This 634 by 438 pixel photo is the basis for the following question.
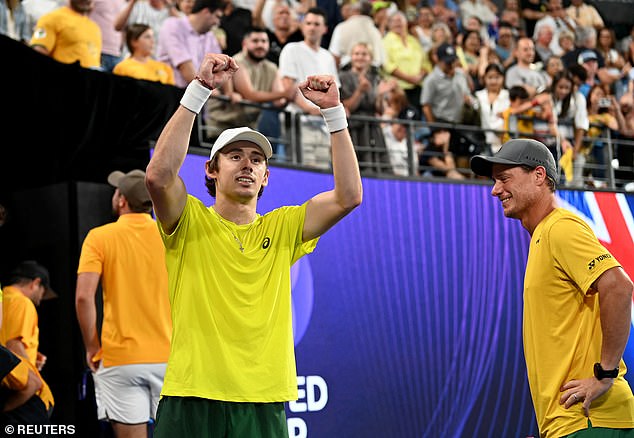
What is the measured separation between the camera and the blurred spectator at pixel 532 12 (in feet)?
41.5

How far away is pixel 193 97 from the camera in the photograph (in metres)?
3.28

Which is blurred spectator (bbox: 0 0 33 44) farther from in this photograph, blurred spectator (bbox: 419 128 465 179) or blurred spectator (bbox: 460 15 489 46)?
blurred spectator (bbox: 460 15 489 46)

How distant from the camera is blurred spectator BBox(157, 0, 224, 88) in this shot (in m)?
7.80

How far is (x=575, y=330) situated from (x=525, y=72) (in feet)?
25.5

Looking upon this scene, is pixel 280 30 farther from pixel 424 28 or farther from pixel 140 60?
pixel 424 28

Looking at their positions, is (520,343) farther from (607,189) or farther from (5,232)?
(5,232)

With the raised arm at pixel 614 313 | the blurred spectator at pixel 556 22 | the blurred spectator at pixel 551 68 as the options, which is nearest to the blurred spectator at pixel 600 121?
the blurred spectator at pixel 551 68

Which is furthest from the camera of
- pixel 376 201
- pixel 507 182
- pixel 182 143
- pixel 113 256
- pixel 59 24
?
pixel 376 201

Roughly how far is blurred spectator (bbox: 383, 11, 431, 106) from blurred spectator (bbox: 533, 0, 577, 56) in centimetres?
248

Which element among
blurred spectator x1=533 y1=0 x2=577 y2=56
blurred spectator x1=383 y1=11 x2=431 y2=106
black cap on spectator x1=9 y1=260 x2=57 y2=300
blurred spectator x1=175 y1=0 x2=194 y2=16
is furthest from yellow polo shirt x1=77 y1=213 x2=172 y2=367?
blurred spectator x1=533 y1=0 x2=577 y2=56

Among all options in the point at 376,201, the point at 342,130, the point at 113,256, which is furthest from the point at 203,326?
the point at 376,201

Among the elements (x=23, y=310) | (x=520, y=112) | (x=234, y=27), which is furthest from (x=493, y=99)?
(x=23, y=310)

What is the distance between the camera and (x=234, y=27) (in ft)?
29.8

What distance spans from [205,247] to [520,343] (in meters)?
5.59
